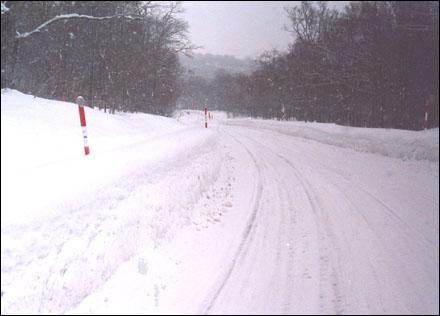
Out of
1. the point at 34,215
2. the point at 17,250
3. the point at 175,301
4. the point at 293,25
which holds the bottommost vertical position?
the point at 175,301

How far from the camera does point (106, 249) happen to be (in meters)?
4.61

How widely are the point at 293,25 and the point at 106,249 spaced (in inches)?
1690

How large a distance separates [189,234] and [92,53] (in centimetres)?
1414

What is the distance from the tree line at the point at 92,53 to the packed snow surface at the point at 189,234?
121 cm

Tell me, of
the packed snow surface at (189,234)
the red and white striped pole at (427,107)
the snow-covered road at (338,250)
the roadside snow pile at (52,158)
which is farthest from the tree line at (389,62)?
the roadside snow pile at (52,158)

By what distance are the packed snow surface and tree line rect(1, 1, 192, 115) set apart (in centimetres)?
121

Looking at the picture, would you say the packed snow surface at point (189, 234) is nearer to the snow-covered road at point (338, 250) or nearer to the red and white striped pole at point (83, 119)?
the snow-covered road at point (338, 250)

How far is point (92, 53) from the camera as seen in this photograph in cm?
1678

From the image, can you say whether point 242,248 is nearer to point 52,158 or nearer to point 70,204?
point 70,204

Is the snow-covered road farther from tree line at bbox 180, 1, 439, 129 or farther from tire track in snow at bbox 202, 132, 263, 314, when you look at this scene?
tree line at bbox 180, 1, 439, 129

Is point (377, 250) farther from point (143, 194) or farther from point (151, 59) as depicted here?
point (151, 59)

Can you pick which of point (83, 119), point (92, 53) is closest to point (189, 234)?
point (83, 119)

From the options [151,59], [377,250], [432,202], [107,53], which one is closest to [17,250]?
[377,250]

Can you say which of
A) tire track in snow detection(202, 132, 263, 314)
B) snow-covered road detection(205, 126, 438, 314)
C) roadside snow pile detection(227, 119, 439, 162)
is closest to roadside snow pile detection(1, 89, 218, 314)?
tire track in snow detection(202, 132, 263, 314)
